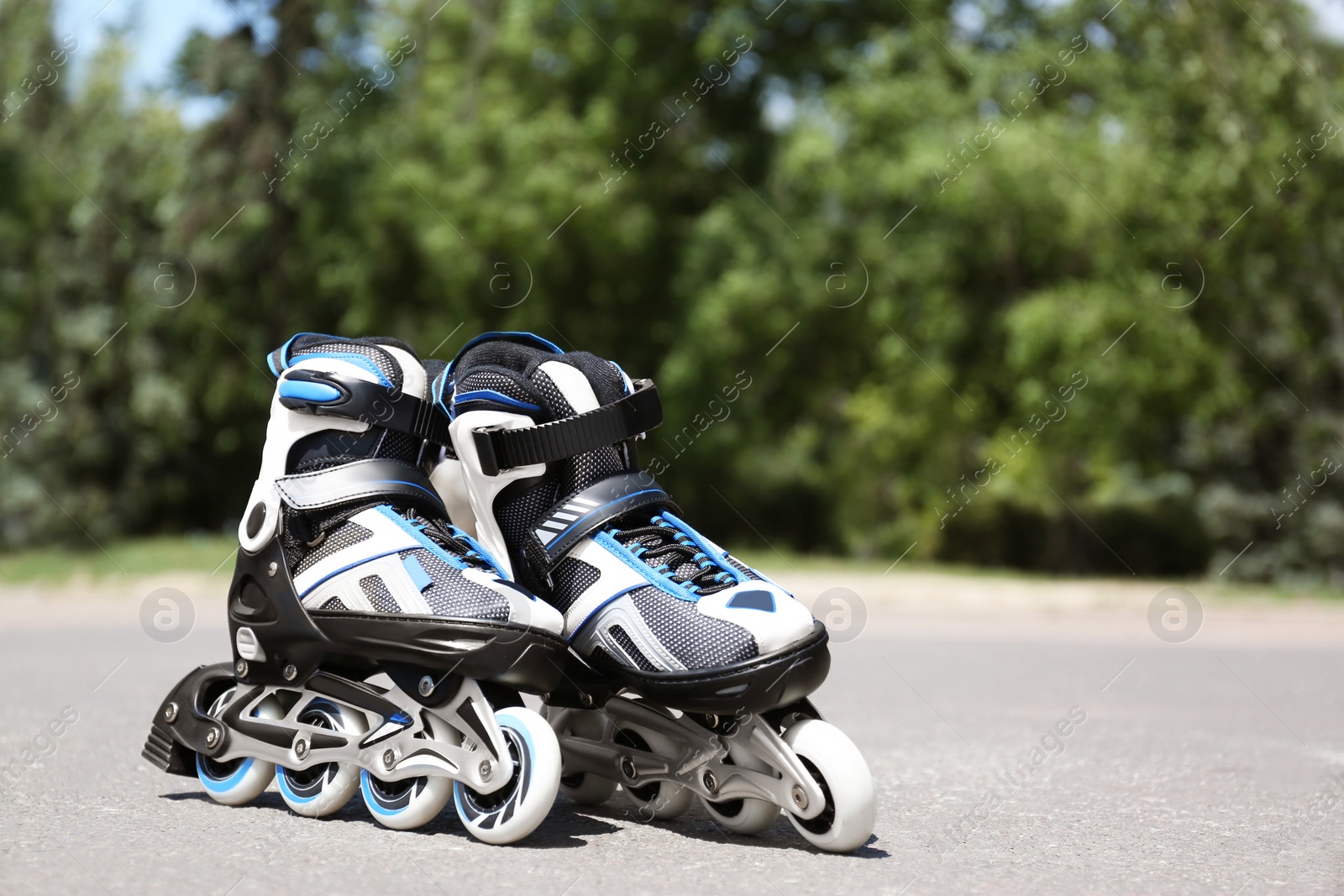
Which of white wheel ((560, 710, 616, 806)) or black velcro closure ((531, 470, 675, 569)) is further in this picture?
white wheel ((560, 710, 616, 806))

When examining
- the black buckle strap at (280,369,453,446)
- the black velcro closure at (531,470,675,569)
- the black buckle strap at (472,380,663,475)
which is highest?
the black buckle strap at (280,369,453,446)

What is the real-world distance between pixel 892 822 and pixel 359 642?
1469 mm

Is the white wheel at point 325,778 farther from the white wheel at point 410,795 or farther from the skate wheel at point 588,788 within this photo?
the skate wheel at point 588,788

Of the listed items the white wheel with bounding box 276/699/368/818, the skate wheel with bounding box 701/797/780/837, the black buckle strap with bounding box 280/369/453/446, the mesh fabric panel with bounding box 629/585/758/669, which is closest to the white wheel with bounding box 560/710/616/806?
the skate wheel with bounding box 701/797/780/837

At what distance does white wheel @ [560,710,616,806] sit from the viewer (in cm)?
351

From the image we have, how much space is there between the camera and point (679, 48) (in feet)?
81.6

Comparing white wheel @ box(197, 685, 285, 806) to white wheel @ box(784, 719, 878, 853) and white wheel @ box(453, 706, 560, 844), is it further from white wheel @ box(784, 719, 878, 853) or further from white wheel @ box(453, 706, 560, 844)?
white wheel @ box(784, 719, 878, 853)

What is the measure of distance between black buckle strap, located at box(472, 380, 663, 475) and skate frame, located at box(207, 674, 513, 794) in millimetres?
573

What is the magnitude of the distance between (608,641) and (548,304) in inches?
851

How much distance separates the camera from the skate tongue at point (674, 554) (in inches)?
131

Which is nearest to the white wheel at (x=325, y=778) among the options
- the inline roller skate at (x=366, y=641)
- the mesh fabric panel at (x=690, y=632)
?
the inline roller skate at (x=366, y=641)

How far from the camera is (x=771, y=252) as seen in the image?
23.2 metres

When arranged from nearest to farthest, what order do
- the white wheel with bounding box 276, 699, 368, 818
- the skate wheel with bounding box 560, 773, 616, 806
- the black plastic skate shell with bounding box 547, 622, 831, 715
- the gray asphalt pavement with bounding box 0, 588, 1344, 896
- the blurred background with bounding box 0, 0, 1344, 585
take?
the gray asphalt pavement with bounding box 0, 588, 1344, 896, the black plastic skate shell with bounding box 547, 622, 831, 715, the white wheel with bounding box 276, 699, 368, 818, the skate wheel with bounding box 560, 773, 616, 806, the blurred background with bounding box 0, 0, 1344, 585

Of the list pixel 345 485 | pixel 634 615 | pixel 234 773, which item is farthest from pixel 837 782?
pixel 234 773
